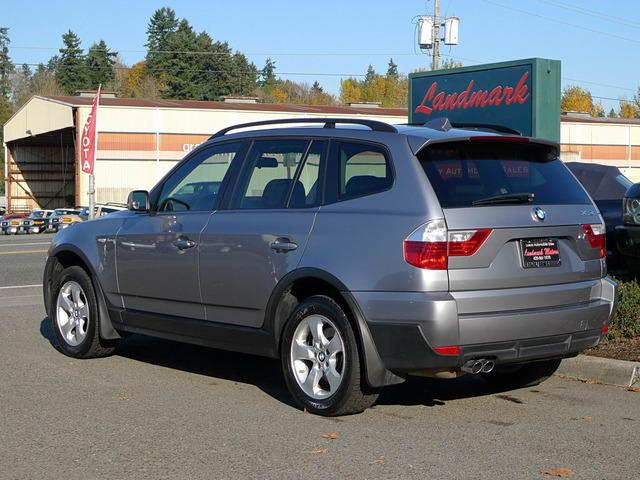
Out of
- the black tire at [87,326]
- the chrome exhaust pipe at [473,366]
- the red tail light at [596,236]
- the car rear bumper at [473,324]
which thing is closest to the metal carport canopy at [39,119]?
the black tire at [87,326]

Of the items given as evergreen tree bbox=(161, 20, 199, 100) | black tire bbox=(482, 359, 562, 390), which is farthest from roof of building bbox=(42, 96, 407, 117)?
black tire bbox=(482, 359, 562, 390)

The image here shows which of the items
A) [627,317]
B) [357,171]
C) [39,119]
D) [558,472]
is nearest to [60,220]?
[39,119]

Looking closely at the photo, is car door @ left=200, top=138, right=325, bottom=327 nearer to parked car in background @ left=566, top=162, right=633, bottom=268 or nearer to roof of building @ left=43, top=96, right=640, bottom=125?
parked car in background @ left=566, top=162, right=633, bottom=268

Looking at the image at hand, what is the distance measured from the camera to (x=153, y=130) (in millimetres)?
54188

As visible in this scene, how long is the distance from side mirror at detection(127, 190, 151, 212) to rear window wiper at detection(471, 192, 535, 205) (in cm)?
300

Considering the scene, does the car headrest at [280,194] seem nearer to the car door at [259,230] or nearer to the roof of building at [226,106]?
the car door at [259,230]

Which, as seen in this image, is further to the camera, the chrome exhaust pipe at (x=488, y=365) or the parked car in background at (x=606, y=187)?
the parked car in background at (x=606, y=187)

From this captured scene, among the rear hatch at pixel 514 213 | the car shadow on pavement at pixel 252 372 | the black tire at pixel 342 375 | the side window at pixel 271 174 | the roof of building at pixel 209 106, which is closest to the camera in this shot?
the rear hatch at pixel 514 213

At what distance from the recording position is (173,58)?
10988cm

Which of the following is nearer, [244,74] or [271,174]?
[271,174]

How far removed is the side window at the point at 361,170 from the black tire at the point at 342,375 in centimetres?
74

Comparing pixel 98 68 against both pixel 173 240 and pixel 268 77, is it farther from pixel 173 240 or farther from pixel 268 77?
pixel 173 240

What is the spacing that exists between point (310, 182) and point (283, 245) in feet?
1.62

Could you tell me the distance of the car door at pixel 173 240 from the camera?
23.8ft
